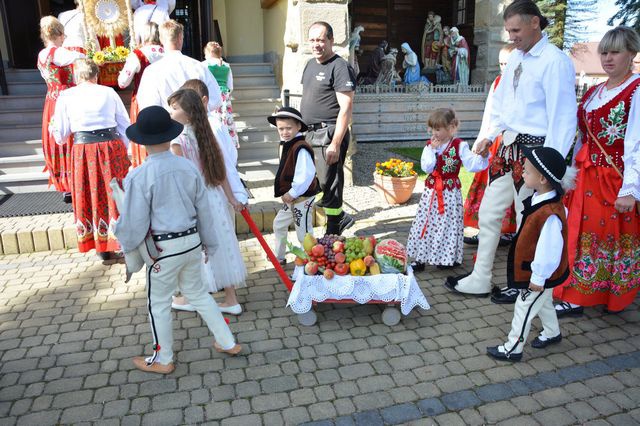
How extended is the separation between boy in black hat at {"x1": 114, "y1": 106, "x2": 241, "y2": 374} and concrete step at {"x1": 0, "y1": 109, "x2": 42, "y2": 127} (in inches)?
224

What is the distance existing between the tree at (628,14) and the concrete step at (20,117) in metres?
16.2

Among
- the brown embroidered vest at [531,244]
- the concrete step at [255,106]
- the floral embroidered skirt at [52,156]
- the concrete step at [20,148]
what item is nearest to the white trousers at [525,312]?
the brown embroidered vest at [531,244]

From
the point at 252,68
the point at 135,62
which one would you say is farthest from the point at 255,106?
the point at 135,62

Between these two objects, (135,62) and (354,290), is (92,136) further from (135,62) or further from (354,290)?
(354,290)

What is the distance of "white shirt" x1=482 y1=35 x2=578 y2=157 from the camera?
344 cm

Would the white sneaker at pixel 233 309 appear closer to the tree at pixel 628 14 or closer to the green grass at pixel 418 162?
the green grass at pixel 418 162

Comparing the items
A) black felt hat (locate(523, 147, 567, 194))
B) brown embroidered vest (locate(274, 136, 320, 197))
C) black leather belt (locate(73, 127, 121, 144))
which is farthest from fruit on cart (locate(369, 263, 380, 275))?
black leather belt (locate(73, 127, 121, 144))

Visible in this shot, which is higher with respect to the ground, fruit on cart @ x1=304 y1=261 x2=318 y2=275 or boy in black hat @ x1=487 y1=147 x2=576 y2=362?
boy in black hat @ x1=487 y1=147 x2=576 y2=362

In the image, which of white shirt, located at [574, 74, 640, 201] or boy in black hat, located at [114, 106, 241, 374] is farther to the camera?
white shirt, located at [574, 74, 640, 201]

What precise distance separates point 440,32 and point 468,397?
12152 millimetres

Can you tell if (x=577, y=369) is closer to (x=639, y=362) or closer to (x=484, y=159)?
(x=639, y=362)

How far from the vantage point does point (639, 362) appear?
3248mm

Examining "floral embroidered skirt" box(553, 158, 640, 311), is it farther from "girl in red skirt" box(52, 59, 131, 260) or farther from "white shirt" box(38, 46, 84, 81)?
"white shirt" box(38, 46, 84, 81)

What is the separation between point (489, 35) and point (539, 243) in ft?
26.8
